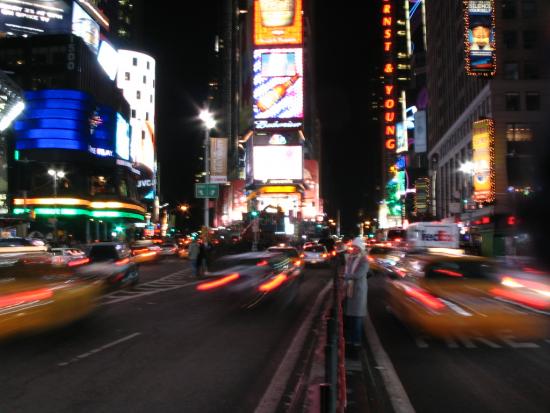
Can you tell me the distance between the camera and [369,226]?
570 feet

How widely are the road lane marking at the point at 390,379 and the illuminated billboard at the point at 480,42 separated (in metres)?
48.2

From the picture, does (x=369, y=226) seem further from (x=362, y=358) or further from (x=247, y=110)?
(x=362, y=358)

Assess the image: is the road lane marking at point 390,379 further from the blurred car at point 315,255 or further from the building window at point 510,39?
the building window at point 510,39

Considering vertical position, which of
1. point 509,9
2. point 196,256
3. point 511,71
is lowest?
point 196,256

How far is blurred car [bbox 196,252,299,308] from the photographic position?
15000 millimetres

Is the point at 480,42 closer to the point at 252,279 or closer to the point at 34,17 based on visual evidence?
the point at 252,279

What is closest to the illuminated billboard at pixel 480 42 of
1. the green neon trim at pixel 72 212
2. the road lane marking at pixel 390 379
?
the green neon trim at pixel 72 212

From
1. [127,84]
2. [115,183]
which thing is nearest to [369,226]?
[127,84]

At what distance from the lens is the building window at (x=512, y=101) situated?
2146 inches

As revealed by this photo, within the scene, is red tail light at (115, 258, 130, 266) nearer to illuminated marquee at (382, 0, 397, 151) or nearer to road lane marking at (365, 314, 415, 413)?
road lane marking at (365, 314, 415, 413)

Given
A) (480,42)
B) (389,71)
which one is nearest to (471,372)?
(480,42)

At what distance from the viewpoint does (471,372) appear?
327 inches

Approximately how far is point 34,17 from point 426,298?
75252 millimetres

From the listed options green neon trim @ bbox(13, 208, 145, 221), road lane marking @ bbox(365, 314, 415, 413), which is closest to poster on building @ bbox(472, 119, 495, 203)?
green neon trim @ bbox(13, 208, 145, 221)
